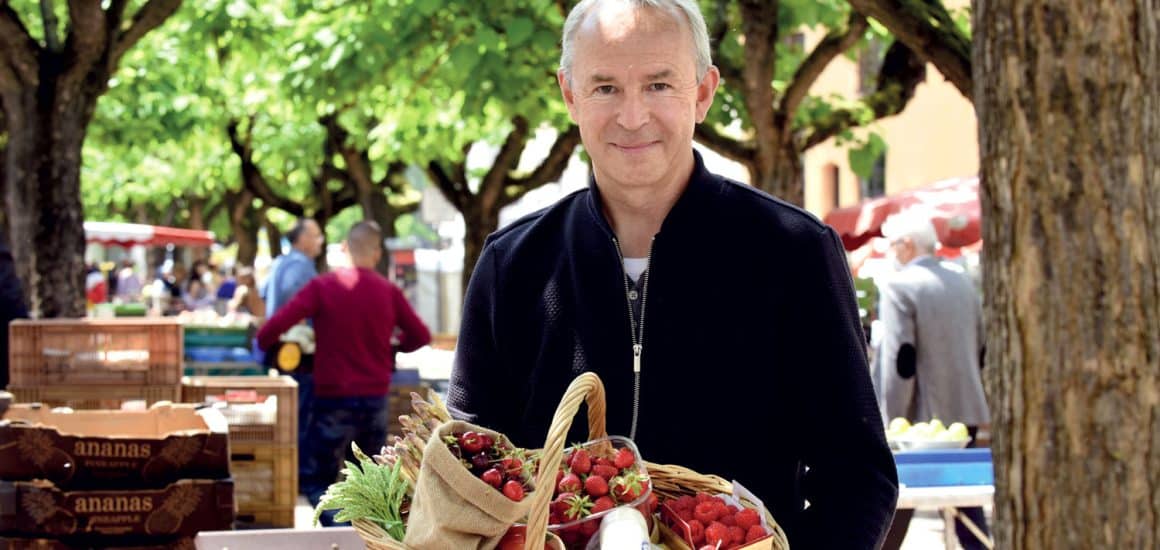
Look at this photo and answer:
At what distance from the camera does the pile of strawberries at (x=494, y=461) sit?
2.25m

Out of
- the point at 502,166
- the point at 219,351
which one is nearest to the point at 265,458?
the point at 219,351

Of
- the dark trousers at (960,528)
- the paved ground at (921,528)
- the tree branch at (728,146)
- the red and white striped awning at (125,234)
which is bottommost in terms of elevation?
the paved ground at (921,528)

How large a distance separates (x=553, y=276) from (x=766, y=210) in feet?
1.23

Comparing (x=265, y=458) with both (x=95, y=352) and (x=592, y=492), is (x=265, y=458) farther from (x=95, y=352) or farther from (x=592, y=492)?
(x=592, y=492)

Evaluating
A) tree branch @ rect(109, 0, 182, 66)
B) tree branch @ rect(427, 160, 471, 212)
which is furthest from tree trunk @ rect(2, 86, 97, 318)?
tree branch @ rect(427, 160, 471, 212)

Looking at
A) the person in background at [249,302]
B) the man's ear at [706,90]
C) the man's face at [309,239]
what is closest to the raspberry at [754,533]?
the man's ear at [706,90]

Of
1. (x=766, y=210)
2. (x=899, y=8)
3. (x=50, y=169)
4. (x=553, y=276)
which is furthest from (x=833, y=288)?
(x=50, y=169)

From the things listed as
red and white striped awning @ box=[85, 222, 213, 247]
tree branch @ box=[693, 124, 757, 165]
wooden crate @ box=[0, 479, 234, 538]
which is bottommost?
wooden crate @ box=[0, 479, 234, 538]

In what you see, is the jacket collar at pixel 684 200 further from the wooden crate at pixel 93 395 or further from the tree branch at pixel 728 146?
the tree branch at pixel 728 146

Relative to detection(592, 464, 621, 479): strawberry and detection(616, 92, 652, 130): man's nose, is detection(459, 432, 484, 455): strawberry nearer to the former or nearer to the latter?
detection(592, 464, 621, 479): strawberry

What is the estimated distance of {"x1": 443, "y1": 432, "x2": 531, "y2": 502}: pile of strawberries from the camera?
7.38 feet

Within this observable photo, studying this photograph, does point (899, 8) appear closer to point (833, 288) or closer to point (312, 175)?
point (833, 288)

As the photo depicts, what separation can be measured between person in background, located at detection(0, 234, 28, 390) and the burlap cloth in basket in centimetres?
566

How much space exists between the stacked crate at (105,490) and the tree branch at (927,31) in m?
4.54
